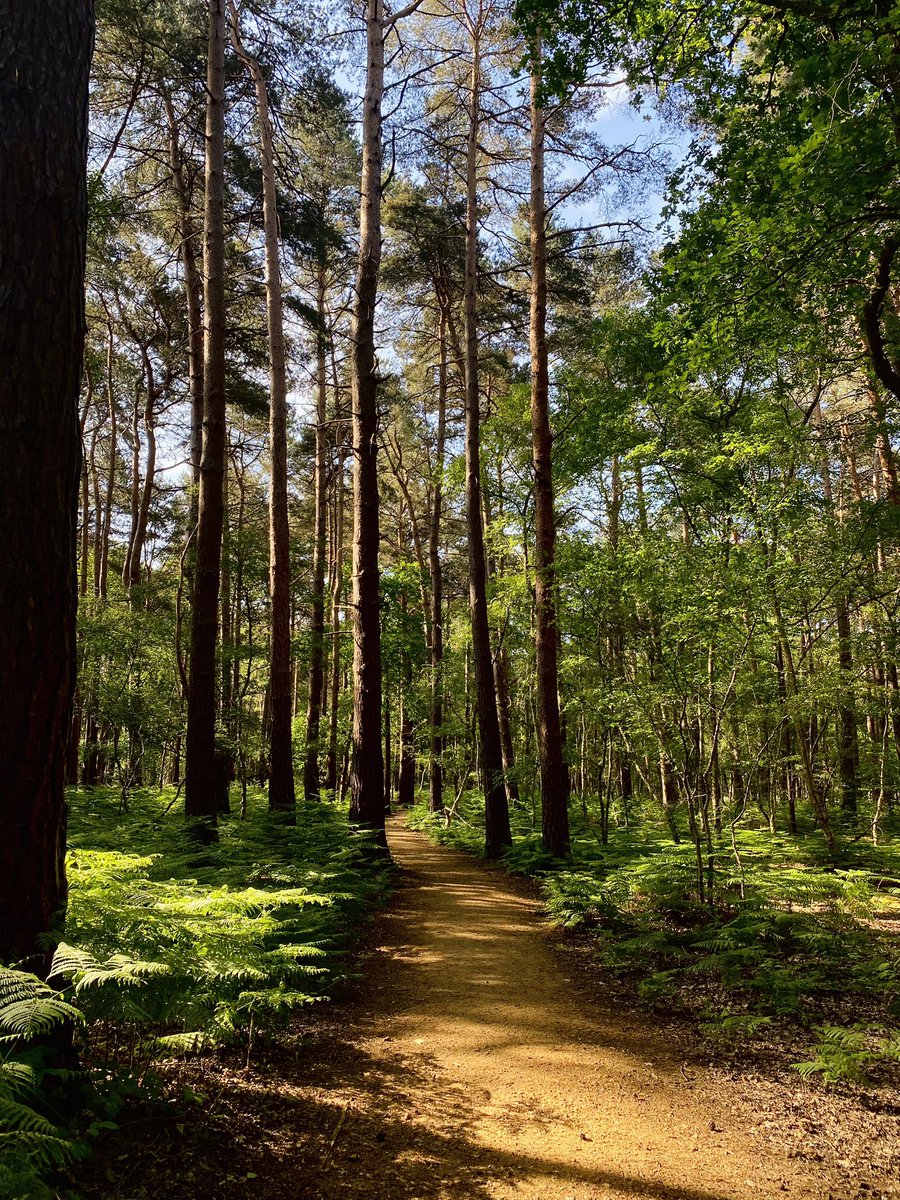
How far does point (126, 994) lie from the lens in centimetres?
282

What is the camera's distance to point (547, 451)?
34.1 ft

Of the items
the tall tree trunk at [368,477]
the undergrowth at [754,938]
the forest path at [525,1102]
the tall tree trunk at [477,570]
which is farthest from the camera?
the tall tree trunk at [477,570]

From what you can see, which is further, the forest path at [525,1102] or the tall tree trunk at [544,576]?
the tall tree trunk at [544,576]

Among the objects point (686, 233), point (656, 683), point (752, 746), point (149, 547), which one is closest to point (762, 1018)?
point (656, 683)

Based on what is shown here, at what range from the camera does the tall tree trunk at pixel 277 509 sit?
1045cm

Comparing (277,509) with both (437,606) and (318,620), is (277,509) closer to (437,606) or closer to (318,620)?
(318,620)

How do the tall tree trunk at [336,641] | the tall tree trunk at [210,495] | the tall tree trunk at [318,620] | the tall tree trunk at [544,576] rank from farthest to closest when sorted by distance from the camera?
the tall tree trunk at [336,641]
the tall tree trunk at [318,620]
the tall tree trunk at [544,576]
the tall tree trunk at [210,495]

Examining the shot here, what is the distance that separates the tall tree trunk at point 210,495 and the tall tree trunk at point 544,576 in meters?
4.89

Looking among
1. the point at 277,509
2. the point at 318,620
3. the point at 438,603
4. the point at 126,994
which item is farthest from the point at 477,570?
the point at 126,994

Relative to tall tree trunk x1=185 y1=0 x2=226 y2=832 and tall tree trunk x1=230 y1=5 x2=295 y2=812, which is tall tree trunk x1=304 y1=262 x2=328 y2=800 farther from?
tall tree trunk x1=185 y1=0 x2=226 y2=832

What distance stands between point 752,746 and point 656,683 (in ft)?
31.8

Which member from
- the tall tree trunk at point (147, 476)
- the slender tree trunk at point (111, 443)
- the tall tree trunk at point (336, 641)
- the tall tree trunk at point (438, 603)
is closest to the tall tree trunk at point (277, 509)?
the tall tree trunk at point (438, 603)

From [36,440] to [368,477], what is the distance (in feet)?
22.8

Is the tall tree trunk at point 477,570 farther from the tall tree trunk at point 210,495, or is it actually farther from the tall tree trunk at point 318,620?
the tall tree trunk at point 318,620
